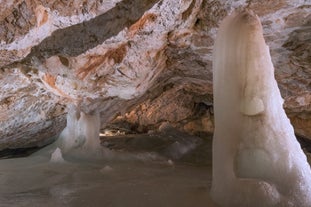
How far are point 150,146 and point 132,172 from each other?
11.5ft

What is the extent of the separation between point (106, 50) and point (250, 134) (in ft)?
8.10

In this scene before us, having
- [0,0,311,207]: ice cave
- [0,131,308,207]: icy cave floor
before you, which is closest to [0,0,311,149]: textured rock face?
[0,0,311,207]: ice cave

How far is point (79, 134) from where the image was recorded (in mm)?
6309

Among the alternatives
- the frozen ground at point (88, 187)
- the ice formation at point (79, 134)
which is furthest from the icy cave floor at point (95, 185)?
the ice formation at point (79, 134)

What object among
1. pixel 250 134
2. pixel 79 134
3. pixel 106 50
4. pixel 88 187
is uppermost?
pixel 106 50

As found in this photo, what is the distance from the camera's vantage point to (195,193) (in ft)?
9.63

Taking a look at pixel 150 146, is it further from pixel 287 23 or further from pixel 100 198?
pixel 100 198

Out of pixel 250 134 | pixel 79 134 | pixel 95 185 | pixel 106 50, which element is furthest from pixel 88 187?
pixel 79 134

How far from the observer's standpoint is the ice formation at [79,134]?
20.4ft

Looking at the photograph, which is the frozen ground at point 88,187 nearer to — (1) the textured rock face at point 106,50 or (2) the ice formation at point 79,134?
(2) the ice formation at point 79,134

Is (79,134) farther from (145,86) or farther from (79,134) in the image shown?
(145,86)

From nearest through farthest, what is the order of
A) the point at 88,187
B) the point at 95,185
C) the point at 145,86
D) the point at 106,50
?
1. the point at 88,187
2. the point at 95,185
3. the point at 106,50
4. the point at 145,86

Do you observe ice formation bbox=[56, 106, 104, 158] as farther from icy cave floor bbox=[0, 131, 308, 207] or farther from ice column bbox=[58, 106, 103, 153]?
icy cave floor bbox=[0, 131, 308, 207]

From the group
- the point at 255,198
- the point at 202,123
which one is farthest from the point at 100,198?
the point at 202,123
